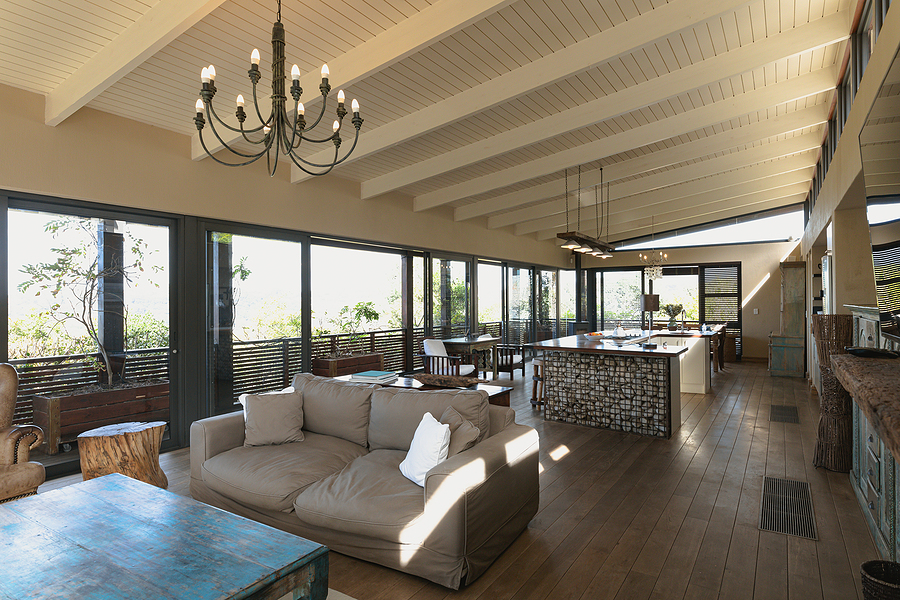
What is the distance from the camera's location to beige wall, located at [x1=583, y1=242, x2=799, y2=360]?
35.0ft

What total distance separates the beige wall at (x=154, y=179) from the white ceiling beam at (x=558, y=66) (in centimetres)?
124

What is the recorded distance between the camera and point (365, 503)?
2.48 meters

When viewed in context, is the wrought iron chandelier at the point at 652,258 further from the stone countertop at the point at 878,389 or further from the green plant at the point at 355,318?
the stone countertop at the point at 878,389

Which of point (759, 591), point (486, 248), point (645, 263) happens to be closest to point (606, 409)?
point (759, 591)

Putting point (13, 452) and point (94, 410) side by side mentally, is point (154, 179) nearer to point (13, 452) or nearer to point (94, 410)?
point (94, 410)

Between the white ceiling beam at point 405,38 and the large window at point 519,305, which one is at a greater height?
the white ceiling beam at point 405,38

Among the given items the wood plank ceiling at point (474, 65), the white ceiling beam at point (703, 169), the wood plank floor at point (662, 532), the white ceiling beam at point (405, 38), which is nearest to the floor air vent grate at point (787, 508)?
the wood plank floor at point (662, 532)

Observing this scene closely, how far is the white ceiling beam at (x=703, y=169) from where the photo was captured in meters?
6.74

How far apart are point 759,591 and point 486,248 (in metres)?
7.49

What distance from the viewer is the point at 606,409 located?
5273 millimetres

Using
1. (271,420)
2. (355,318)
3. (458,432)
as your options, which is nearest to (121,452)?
(271,420)

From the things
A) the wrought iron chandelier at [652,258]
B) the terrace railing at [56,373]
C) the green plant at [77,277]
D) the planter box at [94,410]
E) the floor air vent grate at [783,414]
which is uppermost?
the wrought iron chandelier at [652,258]

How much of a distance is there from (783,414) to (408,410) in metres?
5.16

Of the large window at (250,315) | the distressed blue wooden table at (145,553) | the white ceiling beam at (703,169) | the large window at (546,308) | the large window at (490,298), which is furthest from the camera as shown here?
the large window at (546,308)
